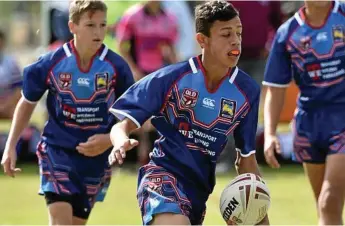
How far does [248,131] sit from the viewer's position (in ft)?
21.0

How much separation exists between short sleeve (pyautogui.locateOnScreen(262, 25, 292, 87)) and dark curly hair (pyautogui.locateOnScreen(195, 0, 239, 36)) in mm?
1586

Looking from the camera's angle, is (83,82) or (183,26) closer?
(83,82)

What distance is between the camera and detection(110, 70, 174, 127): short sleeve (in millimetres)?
6082

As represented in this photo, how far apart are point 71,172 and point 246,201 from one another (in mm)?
1837

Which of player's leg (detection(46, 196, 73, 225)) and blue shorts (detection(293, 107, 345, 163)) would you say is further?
blue shorts (detection(293, 107, 345, 163))

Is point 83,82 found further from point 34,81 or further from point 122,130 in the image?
point 122,130

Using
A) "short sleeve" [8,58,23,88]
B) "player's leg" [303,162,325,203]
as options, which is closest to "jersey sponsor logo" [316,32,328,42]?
"player's leg" [303,162,325,203]

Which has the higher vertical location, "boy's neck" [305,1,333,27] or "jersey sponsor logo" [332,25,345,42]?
"boy's neck" [305,1,333,27]

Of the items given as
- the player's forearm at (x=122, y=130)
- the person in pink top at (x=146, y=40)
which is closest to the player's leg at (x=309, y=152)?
the player's forearm at (x=122, y=130)

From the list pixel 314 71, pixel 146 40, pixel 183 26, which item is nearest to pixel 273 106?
pixel 314 71

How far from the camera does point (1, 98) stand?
47.3ft

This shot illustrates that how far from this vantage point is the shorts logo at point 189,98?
6.24m

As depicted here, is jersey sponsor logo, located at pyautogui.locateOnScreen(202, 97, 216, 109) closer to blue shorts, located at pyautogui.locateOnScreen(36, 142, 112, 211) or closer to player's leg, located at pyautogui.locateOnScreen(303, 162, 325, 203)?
blue shorts, located at pyautogui.locateOnScreen(36, 142, 112, 211)

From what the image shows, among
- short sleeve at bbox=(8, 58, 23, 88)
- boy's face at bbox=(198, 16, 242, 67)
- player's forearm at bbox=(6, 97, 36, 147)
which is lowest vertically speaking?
short sleeve at bbox=(8, 58, 23, 88)
